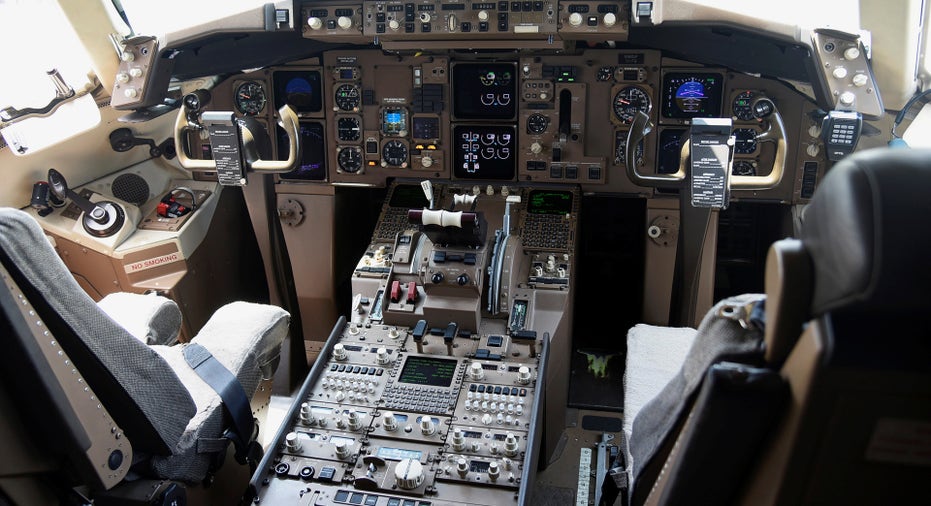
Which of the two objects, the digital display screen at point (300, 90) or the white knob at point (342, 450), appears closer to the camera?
the white knob at point (342, 450)

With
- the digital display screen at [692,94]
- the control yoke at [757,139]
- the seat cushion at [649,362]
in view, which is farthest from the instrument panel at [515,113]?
the seat cushion at [649,362]

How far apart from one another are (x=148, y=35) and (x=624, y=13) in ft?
6.61

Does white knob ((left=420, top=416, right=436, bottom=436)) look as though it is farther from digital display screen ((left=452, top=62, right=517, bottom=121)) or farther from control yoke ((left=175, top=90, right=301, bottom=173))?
digital display screen ((left=452, top=62, right=517, bottom=121))

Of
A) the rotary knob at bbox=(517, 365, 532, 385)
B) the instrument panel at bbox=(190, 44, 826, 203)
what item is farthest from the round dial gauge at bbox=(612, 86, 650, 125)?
the rotary knob at bbox=(517, 365, 532, 385)

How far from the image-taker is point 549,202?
3.63 metres

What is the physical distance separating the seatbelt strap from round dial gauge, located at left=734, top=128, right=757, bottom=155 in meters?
2.44

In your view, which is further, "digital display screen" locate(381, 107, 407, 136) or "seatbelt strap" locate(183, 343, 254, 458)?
"digital display screen" locate(381, 107, 407, 136)

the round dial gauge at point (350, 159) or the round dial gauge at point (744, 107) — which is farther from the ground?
the round dial gauge at point (744, 107)

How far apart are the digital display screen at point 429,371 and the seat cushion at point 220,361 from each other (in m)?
0.49

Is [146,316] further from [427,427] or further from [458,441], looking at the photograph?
[458,441]

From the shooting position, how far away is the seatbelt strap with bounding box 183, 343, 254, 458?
88.8 inches

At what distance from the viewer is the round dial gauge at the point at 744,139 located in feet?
11.3

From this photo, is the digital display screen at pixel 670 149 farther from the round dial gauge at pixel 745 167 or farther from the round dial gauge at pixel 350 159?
the round dial gauge at pixel 350 159

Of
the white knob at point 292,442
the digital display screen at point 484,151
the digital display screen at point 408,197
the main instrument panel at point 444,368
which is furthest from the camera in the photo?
the digital display screen at point 408,197
